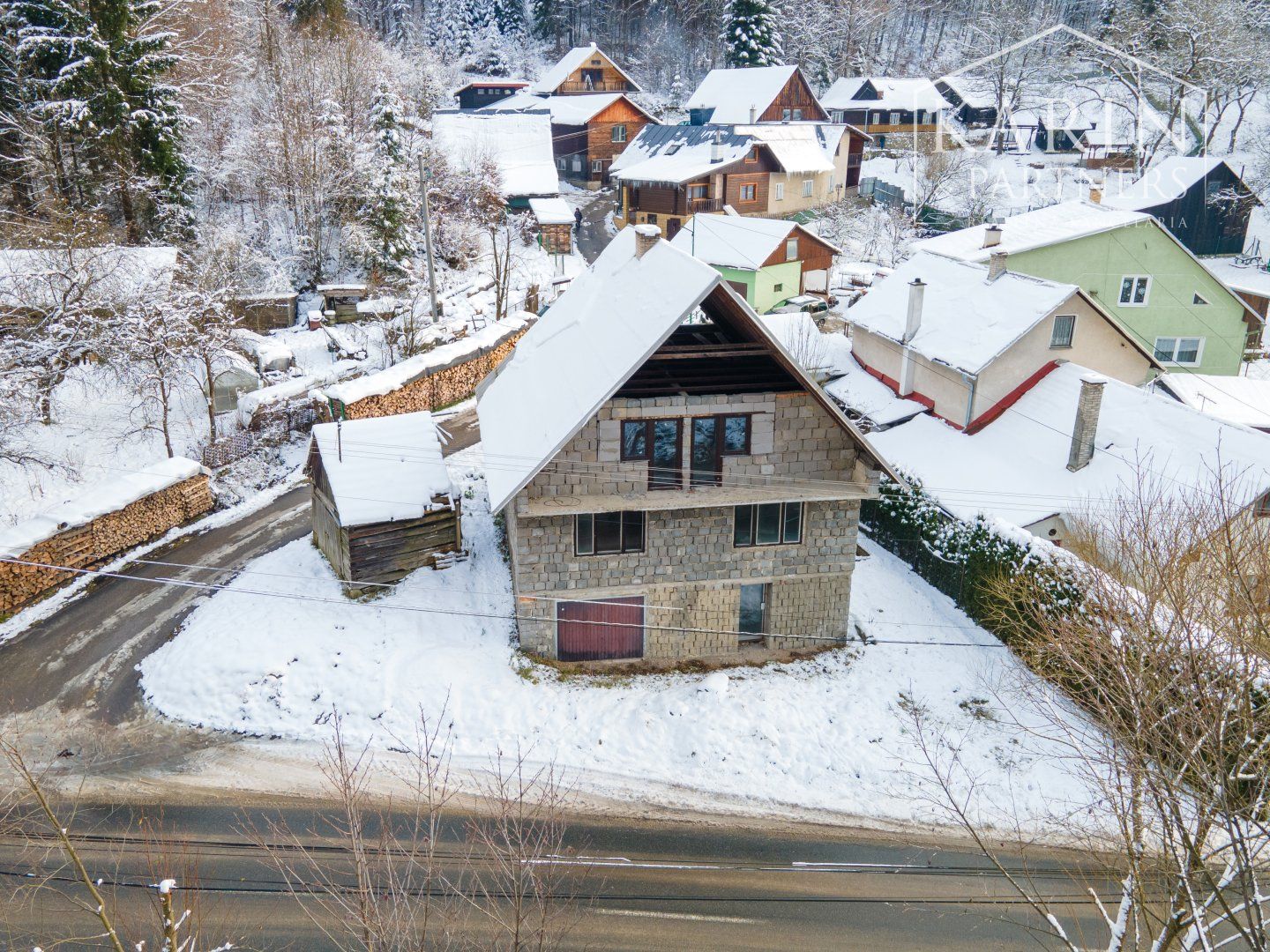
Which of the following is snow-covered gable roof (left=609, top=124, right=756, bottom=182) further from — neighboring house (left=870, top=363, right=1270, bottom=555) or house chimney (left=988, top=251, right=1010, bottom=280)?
neighboring house (left=870, top=363, right=1270, bottom=555)

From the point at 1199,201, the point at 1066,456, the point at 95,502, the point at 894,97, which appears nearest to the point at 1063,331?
the point at 1066,456

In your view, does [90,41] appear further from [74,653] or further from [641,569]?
[641,569]

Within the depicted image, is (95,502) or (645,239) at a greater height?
(645,239)

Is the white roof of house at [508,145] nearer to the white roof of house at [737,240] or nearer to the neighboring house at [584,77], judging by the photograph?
the white roof of house at [737,240]

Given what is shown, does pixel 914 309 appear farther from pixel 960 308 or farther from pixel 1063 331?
pixel 1063 331

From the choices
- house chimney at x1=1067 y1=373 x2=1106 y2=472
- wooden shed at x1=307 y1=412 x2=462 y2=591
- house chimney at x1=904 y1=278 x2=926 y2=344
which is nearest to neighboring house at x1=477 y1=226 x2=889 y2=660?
wooden shed at x1=307 y1=412 x2=462 y2=591

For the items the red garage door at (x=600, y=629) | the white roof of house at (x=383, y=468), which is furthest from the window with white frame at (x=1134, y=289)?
the white roof of house at (x=383, y=468)
